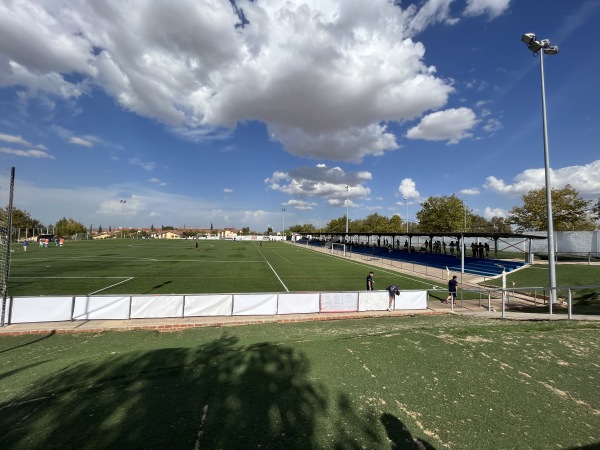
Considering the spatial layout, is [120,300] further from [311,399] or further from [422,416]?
[422,416]

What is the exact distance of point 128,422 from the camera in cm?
482

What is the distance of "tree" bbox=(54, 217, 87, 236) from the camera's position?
382 ft

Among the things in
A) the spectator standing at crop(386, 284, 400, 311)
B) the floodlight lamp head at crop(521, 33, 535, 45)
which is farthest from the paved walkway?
the floodlight lamp head at crop(521, 33, 535, 45)

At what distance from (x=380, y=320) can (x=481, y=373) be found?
806 cm

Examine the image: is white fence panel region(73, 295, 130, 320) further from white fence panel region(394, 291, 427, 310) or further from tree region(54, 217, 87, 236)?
tree region(54, 217, 87, 236)

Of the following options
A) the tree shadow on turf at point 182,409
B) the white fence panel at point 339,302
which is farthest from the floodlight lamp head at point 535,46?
the tree shadow on turf at point 182,409

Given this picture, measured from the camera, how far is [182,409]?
512cm

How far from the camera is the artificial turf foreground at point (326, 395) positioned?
4438 mm

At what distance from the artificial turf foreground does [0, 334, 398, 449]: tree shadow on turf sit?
23 mm

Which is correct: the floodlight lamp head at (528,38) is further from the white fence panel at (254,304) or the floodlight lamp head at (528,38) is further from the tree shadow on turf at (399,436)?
the tree shadow on turf at (399,436)

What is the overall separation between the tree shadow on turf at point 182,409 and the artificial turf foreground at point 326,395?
2cm

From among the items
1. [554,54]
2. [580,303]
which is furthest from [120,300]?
[554,54]

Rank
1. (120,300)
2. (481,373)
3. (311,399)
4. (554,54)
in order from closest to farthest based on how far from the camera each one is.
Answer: (311,399)
(481,373)
(120,300)
(554,54)

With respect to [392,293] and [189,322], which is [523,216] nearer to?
[392,293]
